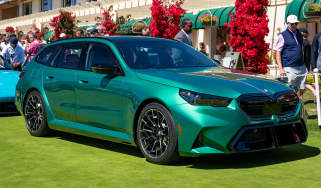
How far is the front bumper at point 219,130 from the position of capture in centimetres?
581

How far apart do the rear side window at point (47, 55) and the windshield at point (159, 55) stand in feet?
5.18

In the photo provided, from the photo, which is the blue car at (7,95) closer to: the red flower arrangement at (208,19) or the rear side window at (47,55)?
the rear side window at (47,55)

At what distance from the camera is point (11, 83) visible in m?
11.8

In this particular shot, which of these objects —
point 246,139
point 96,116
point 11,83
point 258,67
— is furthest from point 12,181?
point 258,67

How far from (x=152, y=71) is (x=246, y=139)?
1.45m

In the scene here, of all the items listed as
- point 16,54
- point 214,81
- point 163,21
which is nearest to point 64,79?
point 214,81

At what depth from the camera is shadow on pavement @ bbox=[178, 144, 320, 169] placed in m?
6.26

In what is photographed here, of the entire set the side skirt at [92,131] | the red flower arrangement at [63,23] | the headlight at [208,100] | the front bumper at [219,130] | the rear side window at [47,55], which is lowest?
the side skirt at [92,131]

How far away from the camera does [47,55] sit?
28.2 ft

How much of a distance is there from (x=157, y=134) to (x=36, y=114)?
111 inches

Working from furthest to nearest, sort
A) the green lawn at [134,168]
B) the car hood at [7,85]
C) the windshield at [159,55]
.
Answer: the car hood at [7,85]
the windshield at [159,55]
the green lawn at [134,168]

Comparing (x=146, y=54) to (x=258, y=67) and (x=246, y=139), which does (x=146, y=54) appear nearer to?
(x=246, y=139)

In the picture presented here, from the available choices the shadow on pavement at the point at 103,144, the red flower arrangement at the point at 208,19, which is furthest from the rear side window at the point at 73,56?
the red flower arrangement at the point at 208,19

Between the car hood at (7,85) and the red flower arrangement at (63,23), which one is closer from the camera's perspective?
the car hood at (7,85)
